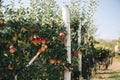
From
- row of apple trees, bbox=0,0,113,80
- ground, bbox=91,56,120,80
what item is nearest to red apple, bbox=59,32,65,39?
row of apple trees, bbox=0,0,113,80

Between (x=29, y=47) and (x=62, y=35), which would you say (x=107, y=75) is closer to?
(x=62, y=35)

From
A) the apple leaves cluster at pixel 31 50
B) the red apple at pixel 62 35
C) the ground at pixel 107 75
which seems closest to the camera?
the apple leaves cluster at pixel 31 50

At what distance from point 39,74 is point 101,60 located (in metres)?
20.4

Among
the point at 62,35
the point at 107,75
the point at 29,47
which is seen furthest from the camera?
the point at 107,75

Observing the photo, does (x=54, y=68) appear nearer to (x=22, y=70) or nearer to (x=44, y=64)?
(x=44, y=64)

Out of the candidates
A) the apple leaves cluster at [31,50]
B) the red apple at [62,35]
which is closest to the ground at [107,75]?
the red apple at [62,35]

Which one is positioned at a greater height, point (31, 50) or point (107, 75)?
point (31, 50)

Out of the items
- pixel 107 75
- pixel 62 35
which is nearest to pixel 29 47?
pixel 62 35

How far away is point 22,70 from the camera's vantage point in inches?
181

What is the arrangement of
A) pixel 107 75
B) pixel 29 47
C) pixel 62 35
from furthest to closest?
pixel 107 75 < pixel 62 35 < pixel 29 47

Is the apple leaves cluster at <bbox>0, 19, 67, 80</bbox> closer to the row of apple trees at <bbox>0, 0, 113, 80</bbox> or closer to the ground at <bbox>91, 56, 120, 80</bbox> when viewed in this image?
the row of apple trees at <bbox>0, 0, 113, 80</bbox>

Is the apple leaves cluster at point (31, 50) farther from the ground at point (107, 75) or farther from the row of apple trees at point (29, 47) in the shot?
the ground at point (107, 75)

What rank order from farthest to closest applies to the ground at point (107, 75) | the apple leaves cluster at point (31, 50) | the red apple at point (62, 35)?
the ground at point (107, 75), the red apple at point (62, 35), the apple leaves cluster at point (31, 50)

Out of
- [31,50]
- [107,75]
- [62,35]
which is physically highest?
[62,35]
